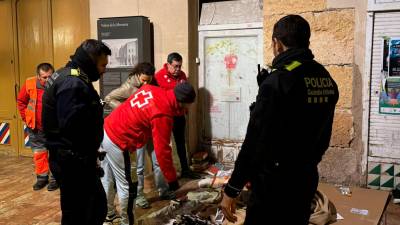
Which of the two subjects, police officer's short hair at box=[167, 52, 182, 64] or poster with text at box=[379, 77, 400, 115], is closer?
poster with text at box=[379, 77, 400, 115]

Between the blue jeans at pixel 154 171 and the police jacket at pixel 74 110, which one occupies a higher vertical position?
the police jacket at pixel 74 110

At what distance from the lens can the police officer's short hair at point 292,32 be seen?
209 cm

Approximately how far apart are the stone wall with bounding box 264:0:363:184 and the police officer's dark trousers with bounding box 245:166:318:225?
309 cm

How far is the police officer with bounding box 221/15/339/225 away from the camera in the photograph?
6.55 feet

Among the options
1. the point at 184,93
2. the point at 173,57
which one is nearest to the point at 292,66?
the point at 184,93

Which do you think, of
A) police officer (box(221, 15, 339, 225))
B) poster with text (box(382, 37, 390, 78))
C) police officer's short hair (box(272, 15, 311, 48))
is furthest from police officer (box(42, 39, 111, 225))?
poster with text (box(382, 37, 390, 78))

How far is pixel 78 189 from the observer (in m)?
2.86

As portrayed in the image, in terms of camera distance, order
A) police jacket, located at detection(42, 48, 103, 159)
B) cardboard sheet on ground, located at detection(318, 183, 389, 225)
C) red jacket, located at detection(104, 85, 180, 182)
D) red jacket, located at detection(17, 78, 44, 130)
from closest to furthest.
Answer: police jacket, located at detection(42, 48, 103, 159), red jacket, located at detection(104, 85, 180, 182), cardboard sheet on ground, located at detection(318, 183, 389, 225), red jacket, located at detection(17, 78, 44, 130)

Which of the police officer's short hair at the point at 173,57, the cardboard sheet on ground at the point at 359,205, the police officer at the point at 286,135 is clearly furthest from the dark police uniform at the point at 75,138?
the police officer's short hair at the point at 173,57

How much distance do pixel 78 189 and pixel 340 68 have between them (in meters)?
3.57

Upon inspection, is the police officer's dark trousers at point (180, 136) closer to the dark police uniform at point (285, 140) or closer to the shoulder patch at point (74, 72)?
the shoulder patch at point (74, 72)

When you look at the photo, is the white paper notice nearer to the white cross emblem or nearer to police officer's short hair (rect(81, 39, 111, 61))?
the white cross emblem

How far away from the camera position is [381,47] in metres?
4.71

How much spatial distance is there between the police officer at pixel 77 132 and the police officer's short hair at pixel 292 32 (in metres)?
1.43
